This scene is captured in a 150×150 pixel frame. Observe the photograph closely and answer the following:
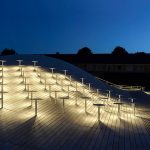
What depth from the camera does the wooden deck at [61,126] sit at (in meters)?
7.94

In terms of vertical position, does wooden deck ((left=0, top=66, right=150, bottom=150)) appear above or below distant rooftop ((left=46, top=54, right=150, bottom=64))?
below

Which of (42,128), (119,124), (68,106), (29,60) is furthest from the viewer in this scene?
(29,60)

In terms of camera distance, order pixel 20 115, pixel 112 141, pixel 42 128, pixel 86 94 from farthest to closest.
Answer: pixel 86 94 → pixel 20 115 → pixel 42 128 → pixel 112 141

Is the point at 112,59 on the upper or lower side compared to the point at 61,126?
upper

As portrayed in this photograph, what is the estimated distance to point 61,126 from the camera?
9.70 m

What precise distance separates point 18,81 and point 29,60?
4606mm

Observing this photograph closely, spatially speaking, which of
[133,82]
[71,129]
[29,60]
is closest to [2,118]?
[71,129]

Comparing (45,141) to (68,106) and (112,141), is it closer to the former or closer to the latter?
(112,141)

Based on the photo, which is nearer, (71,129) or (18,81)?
(71,129)

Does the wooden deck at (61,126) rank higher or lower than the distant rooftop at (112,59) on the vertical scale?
lower

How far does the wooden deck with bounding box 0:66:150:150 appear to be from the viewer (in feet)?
26.1

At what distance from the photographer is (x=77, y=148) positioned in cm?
773

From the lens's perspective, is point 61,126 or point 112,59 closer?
point 61,126

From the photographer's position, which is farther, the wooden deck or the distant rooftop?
the distant rooftop
